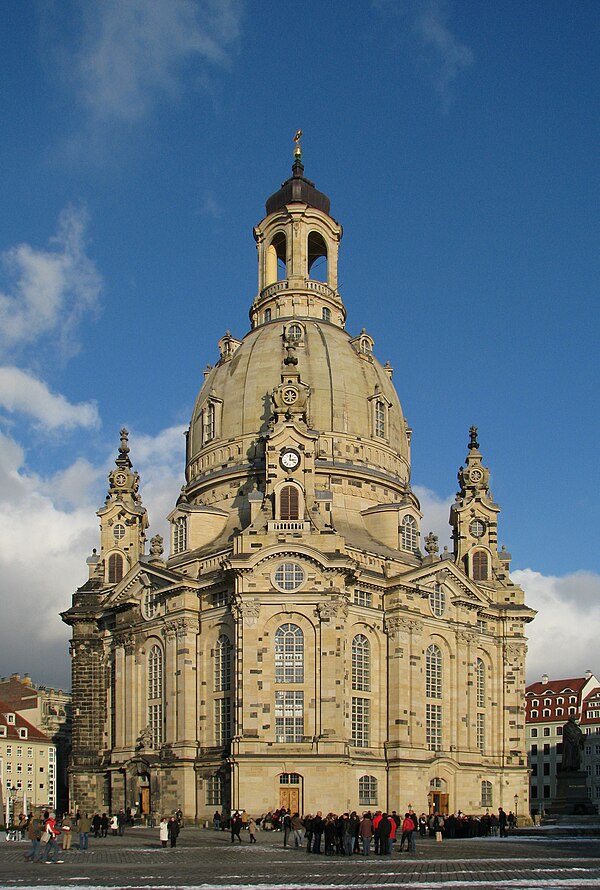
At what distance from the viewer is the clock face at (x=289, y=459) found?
262 feet

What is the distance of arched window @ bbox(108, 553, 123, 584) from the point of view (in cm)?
9656

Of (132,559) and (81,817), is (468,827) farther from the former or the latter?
(132,559)

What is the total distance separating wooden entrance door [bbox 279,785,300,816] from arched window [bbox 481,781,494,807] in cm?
2042

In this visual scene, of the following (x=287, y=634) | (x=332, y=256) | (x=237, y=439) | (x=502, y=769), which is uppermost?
(x=332, y=256)

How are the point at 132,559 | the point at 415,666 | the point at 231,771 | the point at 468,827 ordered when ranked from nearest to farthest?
the point at 468,827
the point at 231,771
the point at 415,666
the point at 132,559

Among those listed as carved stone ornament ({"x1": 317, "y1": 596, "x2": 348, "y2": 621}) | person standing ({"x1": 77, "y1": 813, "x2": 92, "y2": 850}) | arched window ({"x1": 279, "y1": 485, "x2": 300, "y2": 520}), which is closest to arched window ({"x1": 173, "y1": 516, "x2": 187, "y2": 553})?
arched window ({"x1": 279, "y1": 485, "x2": 300, "y2": 520})

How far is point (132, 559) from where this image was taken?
3821 inches

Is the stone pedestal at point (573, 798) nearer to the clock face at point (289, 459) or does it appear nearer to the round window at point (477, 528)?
the clock face at point (289, 459)

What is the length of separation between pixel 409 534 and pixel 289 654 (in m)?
18.4

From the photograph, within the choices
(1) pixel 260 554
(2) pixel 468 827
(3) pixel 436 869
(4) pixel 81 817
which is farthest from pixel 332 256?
(3) pixel 436 869

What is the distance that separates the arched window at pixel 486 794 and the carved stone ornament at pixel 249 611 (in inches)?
972

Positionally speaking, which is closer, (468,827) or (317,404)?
(468,827)

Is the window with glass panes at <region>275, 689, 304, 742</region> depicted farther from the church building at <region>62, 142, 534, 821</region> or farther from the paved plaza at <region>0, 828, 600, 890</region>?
the paved plaza at <region>0, 828, 600, 890</region>

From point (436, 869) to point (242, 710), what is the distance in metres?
36.5
